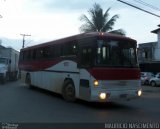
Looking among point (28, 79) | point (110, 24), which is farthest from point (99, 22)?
point (28, 79)

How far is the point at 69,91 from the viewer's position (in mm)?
17016

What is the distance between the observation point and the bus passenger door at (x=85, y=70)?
48.5 feet

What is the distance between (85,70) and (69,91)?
89.1 inches

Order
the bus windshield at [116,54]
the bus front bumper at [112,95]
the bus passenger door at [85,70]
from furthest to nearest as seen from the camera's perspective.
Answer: the bus passenger door at [85,70] → the bus windshield at [116,54] → the bus front bumper at [112,95]

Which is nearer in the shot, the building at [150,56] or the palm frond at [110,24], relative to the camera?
the palm frond at [110,24]

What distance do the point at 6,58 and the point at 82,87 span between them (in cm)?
2102

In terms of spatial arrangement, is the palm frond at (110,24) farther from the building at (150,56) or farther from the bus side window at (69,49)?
the bus side window at (69,49)

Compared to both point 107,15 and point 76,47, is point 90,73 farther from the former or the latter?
point 107,15

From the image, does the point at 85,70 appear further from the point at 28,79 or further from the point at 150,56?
the point at 150,56

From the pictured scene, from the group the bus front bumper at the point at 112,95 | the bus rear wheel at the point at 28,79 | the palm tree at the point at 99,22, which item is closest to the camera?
the bus front bumper at the point at 112,95

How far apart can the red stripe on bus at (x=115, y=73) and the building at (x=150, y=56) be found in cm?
3531

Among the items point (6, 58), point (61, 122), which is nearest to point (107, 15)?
point (6, 58)

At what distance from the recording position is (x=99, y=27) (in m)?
46.3

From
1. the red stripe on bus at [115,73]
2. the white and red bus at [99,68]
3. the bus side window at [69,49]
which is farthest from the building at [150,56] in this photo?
the red stripe on bus at [115,73]
